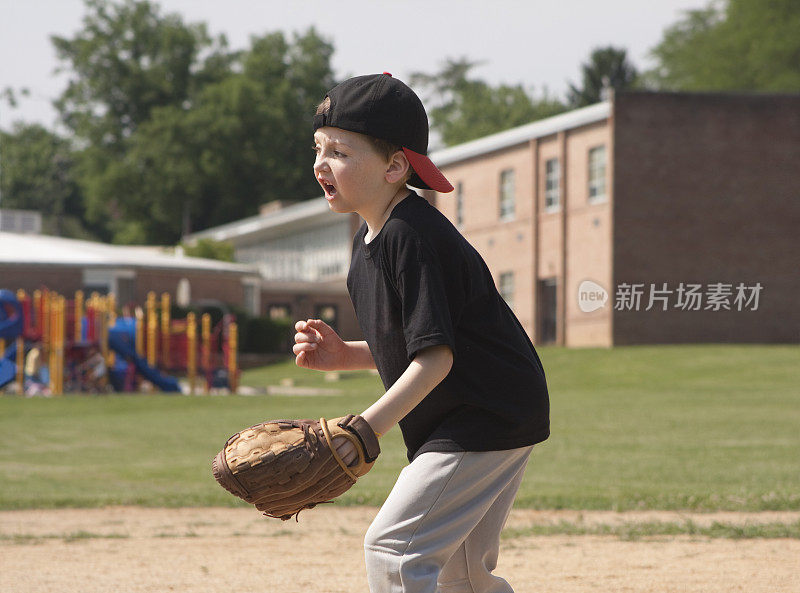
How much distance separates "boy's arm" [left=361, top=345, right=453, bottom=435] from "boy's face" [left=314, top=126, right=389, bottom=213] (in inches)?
23.0

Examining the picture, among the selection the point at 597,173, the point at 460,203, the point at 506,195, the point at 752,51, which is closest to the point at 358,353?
the point at 597,173

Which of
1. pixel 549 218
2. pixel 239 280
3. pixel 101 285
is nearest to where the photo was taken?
pixel 549 218

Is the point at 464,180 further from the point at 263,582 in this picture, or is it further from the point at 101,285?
the point at 263,582

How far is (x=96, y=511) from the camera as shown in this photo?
967 centimetres

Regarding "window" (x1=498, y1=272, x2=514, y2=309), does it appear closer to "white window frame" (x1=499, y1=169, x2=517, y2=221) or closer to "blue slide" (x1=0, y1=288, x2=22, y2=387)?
"white window frame" (x1=499, y1=169, x2=517, y2=221)

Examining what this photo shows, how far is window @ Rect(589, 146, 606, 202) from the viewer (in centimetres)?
3606

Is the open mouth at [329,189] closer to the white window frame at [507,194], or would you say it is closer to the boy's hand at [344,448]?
the boy's hand at [344,448]

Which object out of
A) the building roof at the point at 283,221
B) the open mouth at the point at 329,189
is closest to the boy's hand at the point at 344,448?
the open mouth at the point at 329,189

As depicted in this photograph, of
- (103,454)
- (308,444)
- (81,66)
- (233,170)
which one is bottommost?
(103,454)

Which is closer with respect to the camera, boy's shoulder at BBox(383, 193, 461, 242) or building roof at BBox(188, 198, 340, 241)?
boy's shoulder at BBox(383, 193, 461, 242)

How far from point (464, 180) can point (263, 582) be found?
36.8m

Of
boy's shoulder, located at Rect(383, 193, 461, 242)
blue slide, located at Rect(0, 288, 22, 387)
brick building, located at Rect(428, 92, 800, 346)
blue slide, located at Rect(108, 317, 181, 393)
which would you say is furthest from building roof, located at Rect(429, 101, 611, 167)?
boy's shoulder, located at Rect(383, 193, 461, 242)

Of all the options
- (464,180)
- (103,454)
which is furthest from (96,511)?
(464,180)

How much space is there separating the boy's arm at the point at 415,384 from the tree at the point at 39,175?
87022mm
